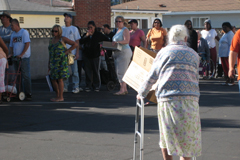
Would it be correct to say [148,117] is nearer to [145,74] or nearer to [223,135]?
[223,135]

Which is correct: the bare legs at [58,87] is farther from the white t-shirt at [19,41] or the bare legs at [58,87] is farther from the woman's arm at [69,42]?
the white t-shirt at [19,41]

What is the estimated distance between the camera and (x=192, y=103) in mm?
4270

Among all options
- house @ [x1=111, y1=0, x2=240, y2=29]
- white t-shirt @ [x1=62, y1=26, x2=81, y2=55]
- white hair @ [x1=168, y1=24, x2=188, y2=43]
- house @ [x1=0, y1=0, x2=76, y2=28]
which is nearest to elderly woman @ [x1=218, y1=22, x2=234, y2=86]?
white t-shirt @ [x1=62, y1=26, x2=81, y2=55]

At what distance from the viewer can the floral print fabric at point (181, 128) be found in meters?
4.23

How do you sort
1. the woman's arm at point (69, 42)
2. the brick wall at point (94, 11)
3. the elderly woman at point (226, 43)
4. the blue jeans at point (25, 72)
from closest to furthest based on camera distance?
the blue jeans at point (25, 72) < the woman's arm at point (69, 42) < the elderly woman at point (226, 43) < the brick wall at point (94, 11)

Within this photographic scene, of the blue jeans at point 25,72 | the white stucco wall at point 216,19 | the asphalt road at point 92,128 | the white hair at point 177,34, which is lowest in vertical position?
the asphalt road at point 92,128

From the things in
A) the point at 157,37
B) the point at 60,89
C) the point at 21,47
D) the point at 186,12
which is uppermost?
the point at 186,12

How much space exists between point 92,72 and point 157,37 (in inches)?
86.9

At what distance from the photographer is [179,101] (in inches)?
167

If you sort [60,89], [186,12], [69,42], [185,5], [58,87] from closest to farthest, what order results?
[60,89] → [58,87] → [69,42] → [186,12] → [185,5]

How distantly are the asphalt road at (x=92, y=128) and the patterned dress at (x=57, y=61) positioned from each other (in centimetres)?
72

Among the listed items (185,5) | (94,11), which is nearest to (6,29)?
(94,11)

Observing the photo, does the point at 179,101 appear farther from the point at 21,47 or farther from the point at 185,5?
the point at 185,5

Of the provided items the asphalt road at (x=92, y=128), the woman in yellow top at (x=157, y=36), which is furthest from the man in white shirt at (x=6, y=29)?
the woman in yellow top at (x=157, y=36)
